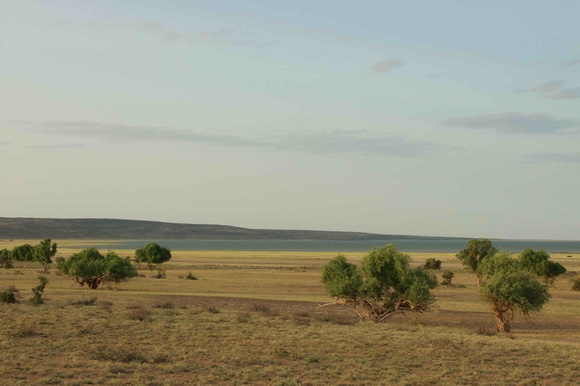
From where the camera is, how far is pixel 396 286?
3266cm

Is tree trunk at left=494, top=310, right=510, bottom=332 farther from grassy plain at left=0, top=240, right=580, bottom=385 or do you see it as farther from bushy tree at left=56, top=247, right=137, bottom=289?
bushy tree at left=56, top=247, right=137, bottom=289

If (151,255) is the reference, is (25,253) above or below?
below

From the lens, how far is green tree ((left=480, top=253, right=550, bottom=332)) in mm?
30656

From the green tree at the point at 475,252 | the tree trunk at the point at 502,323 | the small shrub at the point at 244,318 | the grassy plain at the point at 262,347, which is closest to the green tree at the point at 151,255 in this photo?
the green tree at the point at 475,252

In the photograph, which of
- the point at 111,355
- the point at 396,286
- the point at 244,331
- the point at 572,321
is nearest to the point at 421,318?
the point at 396,286

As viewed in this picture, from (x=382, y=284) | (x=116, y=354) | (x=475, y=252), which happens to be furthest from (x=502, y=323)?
(x=475, y=252)

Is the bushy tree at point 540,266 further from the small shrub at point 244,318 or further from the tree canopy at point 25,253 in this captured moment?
the tree canopy at point 25,253

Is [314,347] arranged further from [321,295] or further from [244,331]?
[321,295]

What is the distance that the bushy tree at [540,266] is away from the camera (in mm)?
65062

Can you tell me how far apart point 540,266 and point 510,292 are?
3751 cm

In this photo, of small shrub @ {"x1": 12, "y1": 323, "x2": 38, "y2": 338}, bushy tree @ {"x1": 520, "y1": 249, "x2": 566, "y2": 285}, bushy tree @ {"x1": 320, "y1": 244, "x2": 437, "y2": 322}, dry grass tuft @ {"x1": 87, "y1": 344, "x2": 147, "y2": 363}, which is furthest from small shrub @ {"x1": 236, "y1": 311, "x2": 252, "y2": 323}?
bushy tree @ {"x1": 520, "y1": 249, "x2": 566, "y2": 285}

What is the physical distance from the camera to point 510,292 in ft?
101

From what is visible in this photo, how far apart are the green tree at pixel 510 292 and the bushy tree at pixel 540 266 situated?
113ft

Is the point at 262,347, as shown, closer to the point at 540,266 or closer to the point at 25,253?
the point at 540,266
